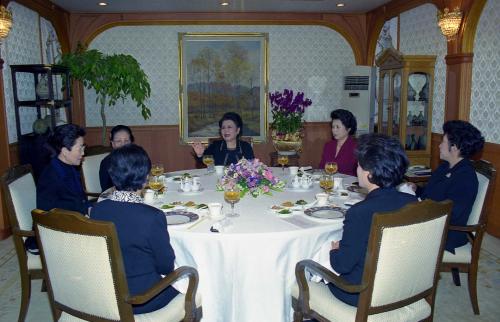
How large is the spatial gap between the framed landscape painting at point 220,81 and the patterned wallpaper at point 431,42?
2283 millimetres

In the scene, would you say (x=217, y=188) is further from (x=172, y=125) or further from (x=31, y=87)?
(x=172, y=125)

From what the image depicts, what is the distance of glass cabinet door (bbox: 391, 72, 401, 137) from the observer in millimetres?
5843

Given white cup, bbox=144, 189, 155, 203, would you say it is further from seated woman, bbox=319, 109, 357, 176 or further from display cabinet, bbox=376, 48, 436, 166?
display cabinet, bbox=376, 48, 436, 166

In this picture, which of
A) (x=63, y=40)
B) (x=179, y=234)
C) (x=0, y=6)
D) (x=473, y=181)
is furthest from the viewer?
(x=63, y=40)

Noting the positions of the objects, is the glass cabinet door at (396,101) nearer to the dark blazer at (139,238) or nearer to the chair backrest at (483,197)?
the chair backrest at (483,197)

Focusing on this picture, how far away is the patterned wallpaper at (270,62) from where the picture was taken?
740 cm

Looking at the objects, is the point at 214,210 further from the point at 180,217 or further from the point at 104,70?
the point at 104,70

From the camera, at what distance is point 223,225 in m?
2.52

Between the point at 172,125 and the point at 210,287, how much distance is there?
5368mm

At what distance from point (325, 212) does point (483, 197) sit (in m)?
1.11

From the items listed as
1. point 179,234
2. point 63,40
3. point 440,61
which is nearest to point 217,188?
point 179,234

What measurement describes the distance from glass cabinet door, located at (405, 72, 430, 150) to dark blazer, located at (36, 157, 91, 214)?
4205mm

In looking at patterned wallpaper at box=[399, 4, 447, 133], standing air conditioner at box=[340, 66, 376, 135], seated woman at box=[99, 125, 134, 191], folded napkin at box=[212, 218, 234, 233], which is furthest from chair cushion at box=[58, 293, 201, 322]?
standing air conditioner at box=[340, 66, 376, 135]

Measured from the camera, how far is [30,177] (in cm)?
321
